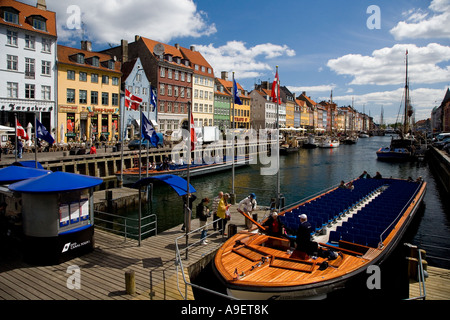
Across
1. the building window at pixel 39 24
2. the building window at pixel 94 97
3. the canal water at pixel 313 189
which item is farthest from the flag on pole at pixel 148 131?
the building window at pixel 94 97

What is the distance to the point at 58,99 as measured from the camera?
44062 mm

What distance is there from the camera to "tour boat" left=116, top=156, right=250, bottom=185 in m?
31.6

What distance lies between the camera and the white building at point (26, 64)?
38906 millimetres

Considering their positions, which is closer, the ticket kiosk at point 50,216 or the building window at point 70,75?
the ticket kiosk at point 50,216

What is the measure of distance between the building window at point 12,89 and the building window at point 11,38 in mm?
4874

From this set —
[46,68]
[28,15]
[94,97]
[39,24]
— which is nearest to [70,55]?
[46,68]

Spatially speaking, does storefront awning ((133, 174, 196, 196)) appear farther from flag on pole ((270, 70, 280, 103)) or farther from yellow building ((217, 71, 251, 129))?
yellow building ((217, 71, 251, 129))

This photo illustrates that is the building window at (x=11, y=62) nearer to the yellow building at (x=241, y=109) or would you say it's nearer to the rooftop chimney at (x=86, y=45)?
the rooftop chimney at (x=86, y=45)

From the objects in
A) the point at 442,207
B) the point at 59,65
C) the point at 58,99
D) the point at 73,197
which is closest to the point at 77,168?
the point at 58,99

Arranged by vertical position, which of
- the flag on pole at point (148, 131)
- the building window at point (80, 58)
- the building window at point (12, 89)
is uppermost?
the building window at point (80, 58)

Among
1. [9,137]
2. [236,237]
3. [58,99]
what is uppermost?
[58,99]

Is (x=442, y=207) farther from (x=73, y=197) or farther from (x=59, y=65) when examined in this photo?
(x=59, y=65)

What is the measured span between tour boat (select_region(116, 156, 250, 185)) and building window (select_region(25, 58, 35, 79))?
20.1m
